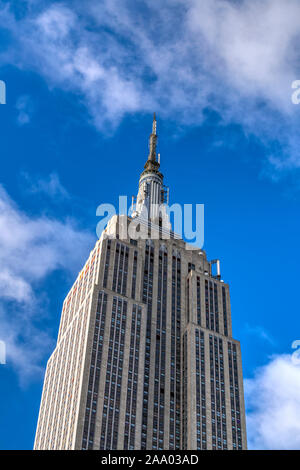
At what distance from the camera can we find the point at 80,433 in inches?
6014

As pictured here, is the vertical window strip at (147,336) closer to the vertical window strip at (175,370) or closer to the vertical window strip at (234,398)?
the vertical window strip at (175,370)

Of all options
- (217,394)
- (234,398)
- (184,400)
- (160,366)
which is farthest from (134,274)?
(234,398)

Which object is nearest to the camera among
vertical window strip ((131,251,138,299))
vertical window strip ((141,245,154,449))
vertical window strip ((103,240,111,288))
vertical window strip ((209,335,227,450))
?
vertical window strip ((141,245,154,449))

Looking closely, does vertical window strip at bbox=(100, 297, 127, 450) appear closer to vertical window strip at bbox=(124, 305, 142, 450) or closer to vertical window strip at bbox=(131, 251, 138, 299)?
vertical window strip at bbox=(124, 305, 142, 450)

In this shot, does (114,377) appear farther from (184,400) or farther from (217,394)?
(217,394)

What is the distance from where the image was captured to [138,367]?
17150cm

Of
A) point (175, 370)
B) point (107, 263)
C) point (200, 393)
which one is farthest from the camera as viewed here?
point (107, 263)

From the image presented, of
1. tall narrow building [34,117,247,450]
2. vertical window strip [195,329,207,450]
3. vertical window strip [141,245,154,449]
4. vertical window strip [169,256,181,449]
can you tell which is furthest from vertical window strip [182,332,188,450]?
→ vertical window strip [141,245,154,449]

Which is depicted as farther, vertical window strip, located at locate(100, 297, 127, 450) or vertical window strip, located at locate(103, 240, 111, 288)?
vertical window strip, located at locate(103, 240, 111, 288)

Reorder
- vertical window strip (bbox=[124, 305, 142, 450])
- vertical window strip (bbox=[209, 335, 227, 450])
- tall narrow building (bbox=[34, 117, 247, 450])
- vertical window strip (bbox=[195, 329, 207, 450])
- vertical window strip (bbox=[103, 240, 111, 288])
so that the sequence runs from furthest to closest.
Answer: vertical window strip (bbox=[103, 240, 111, 288]) < vertical window strip (bbox=[209, 335, 227, 450]) < vertical window strip (bbox=[195, 329, 207, 450]) < tall narrow building (bbox=[34, 117, 247, 450]) < vertical window strip (bbox=[124, 305, 142, 450])

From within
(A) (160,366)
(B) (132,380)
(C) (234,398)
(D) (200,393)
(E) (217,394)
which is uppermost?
(A) (160,366)

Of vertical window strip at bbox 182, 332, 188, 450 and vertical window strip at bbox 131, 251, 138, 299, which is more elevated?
vertical window strip at bbox 131, 251, 138, 299

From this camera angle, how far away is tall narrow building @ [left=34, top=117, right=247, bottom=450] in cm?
16075
